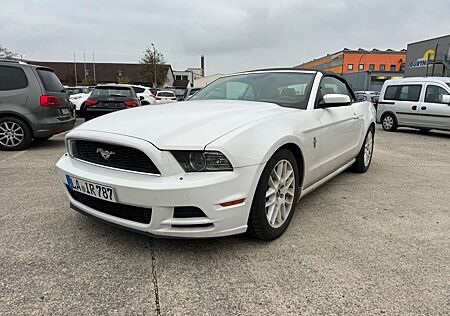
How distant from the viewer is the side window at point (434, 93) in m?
9.66

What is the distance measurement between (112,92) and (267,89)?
24.7 ft

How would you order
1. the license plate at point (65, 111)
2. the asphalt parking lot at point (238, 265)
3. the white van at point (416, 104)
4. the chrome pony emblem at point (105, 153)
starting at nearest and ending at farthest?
the asphalt parking lot at point (238, 265)
the chrome pony emblem at point (105, 153)
the license plate at point (65, 111)
the white van at point (416, 104)

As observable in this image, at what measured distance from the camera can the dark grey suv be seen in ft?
20.5

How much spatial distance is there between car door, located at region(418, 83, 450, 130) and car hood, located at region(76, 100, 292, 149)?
8647 millimetres

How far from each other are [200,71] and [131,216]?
289 ft

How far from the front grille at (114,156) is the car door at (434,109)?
9.98 meters

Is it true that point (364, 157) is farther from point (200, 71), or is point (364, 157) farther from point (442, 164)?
point (200, 71)

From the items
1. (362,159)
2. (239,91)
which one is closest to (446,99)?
(362,159)

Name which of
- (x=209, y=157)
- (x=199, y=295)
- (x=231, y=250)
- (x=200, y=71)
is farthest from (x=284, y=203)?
(x=200, y=71)

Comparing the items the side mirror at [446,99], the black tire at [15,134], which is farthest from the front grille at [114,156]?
the side mirror at [446,99]

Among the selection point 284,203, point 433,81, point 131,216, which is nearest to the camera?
point 131,216

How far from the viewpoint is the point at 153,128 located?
2.35 meters

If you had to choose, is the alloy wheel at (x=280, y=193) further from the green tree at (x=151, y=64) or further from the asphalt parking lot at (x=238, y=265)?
the green tree at (x=151, y=64)

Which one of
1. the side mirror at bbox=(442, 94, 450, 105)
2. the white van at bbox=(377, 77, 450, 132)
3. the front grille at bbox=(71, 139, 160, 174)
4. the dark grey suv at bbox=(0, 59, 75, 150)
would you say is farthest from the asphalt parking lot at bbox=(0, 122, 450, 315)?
the white van at bbox=(377, 77, 450, 132)
